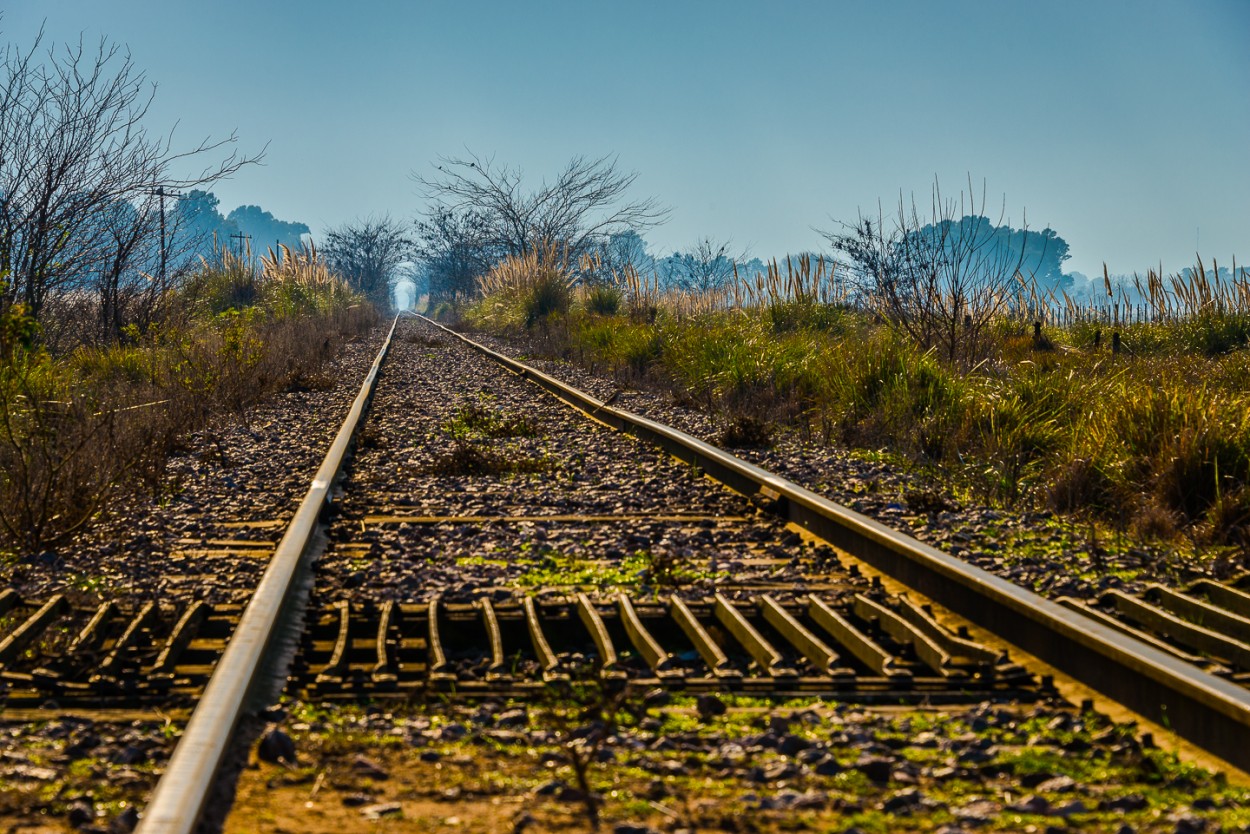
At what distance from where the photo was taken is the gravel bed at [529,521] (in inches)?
190

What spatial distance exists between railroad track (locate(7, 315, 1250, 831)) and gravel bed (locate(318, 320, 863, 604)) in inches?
7.4

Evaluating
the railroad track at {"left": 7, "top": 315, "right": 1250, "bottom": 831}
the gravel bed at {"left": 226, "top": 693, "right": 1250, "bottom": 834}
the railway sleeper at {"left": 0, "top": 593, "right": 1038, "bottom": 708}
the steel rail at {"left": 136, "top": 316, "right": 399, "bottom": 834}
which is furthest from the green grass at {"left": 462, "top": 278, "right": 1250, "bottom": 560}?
the steel rail at {"left": 136, "top": 316, "right": 399, "bottom": 834}

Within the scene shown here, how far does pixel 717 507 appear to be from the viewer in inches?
259

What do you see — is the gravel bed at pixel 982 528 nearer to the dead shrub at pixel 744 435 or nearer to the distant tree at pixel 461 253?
the dead shrub at pixel 744 435

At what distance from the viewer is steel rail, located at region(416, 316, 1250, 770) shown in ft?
9.39

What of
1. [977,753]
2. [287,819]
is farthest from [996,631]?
[287,819]

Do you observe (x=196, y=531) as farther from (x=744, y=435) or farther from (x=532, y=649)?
(x=744, y=435)

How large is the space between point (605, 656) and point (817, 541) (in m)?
2.28

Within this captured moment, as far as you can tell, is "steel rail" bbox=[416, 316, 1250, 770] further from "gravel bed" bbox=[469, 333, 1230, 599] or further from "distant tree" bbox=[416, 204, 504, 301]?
"distant tree" bbox=[416, 204, 504, 301]

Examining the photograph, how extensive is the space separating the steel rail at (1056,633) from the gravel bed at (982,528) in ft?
1.35

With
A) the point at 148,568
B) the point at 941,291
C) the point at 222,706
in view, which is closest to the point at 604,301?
the point at 941,291

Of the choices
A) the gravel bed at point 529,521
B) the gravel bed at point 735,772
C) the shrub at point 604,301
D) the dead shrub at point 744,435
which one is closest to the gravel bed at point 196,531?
the gravel bed at point 529,521

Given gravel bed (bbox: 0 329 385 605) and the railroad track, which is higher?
gravel bed (bbox: 0 329 385 605)

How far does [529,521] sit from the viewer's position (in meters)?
6.04
